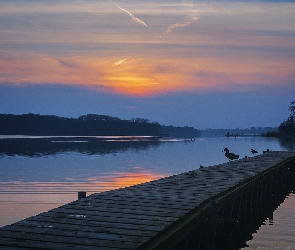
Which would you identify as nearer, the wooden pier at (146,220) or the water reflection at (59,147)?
the wooden pier at (146,220)

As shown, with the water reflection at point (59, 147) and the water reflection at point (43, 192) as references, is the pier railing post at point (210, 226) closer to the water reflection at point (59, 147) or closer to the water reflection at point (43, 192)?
the water reflection at point (43, 192)

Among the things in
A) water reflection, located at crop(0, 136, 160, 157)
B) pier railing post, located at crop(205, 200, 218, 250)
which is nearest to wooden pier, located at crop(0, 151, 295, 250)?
pier railing post, located at crop(205, 200, 218, 250)

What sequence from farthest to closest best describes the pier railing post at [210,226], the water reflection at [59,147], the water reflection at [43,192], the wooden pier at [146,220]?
the water reflection at [59,147] → the water reflection at [43,192] → the pier railing post at [210,226] → the wooden pier at [146,220]

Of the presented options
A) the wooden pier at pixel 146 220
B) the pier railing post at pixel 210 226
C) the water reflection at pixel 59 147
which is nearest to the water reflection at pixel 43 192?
the wooden pier at pixel 146 220

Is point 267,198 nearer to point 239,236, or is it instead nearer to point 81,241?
point 239,236

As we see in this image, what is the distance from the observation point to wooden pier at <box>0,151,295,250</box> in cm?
924

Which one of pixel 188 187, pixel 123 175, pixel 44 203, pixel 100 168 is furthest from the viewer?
→ pixel 100 168

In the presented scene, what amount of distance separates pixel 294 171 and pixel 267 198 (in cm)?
1288

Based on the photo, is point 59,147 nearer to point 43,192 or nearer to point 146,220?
point 43,192

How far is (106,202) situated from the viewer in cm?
1326

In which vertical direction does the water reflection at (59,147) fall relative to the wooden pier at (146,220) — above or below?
above

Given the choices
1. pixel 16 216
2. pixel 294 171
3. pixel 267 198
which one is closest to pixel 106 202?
pixel 16 216

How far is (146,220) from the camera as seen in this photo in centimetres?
1088

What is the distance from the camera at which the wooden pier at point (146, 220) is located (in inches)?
364
